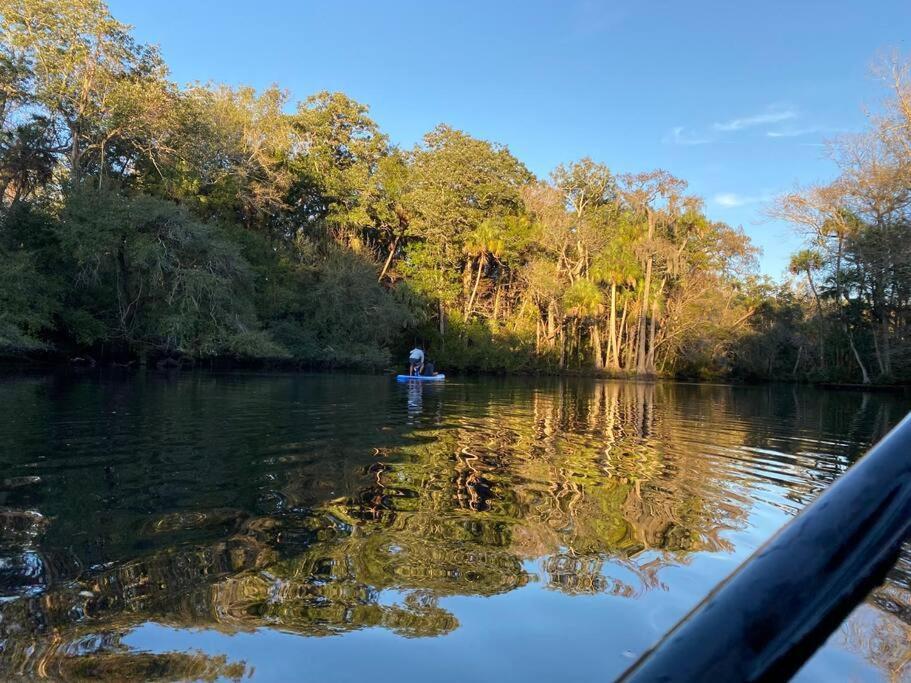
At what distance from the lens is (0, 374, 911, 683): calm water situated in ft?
9.70

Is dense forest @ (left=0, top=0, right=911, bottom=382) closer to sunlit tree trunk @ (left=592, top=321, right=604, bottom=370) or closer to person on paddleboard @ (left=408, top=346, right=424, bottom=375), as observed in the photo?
sunlit tree trunk @ (left=592, top=321, right=604, bottom=370)

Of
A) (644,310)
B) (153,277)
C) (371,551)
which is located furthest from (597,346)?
(371,551)

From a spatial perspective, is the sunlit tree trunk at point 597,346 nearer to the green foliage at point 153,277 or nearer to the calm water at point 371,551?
the green foliage at point 153,277

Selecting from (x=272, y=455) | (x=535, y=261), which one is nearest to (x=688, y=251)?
(x=535, y=261)

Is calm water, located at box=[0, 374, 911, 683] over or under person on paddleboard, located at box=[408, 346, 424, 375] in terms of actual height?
under

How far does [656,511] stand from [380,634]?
3330 mm

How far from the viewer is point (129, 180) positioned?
2961 cm

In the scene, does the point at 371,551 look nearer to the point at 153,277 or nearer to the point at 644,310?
the point at 153,277

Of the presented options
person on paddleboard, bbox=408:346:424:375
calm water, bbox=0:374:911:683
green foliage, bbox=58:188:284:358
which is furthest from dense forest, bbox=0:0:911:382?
calm water, bbox=0:374:911:683

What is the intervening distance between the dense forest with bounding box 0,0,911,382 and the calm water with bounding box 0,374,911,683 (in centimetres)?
1676

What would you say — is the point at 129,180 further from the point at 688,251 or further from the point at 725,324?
the point at 725,324

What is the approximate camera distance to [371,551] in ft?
14.0

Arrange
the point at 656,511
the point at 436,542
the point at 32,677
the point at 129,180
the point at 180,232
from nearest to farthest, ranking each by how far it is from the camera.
Answer: 1. the point at 32,677
2. the point at 436,542
3. the point at 656,511
4. the point at 180,232
5. the point at 129,180

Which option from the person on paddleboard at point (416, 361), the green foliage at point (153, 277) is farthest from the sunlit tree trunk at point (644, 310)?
the green foliage at point (153, 277)
